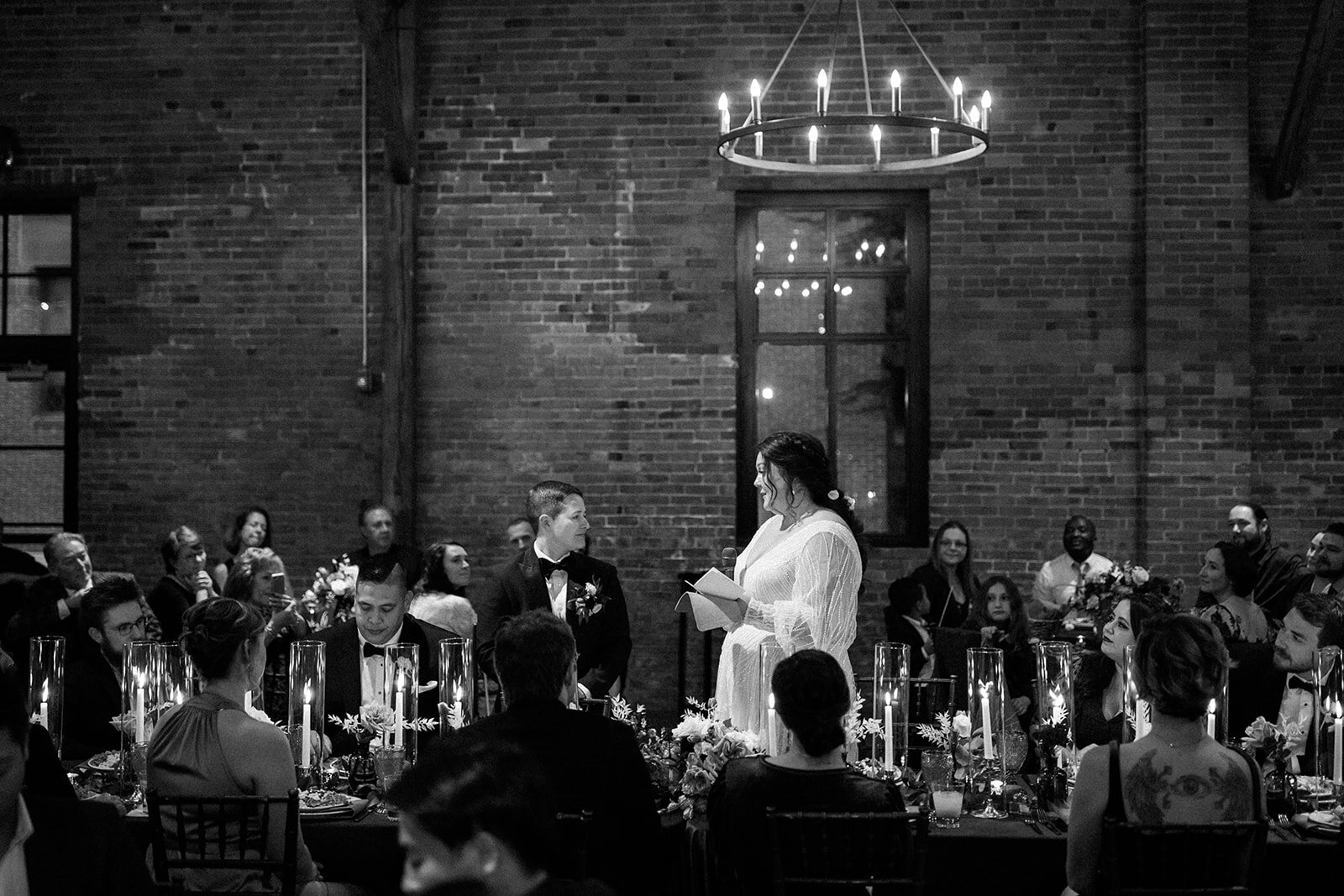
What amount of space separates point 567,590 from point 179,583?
2764 millimetres

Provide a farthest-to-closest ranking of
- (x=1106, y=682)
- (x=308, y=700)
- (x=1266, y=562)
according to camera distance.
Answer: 1. (x=1266, y=562)
2. (x=1106, y=682)
3. (x=308, y=700)

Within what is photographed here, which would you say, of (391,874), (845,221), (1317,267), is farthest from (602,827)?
(1317,267)

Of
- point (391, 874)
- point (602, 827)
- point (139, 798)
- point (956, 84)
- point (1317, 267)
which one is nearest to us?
point (602, 827)

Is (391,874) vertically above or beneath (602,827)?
beneath

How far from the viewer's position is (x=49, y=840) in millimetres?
2574

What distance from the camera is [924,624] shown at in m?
7.84

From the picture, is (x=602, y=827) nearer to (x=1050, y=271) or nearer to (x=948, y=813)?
(x=948, y=813)

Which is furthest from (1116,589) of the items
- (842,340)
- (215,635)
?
(215,635)

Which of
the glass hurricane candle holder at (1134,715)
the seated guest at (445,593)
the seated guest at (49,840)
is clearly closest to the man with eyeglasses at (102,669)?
the seated guest at (445,593)

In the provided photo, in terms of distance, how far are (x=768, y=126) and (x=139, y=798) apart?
335 cm

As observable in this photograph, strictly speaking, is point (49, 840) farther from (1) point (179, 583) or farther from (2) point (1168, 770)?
(1) point (179, 583)

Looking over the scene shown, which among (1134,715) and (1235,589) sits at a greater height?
(1235,589)

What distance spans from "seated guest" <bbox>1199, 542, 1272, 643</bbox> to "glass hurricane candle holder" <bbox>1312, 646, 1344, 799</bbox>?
7.06ft

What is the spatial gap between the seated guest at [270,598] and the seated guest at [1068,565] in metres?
4.15
